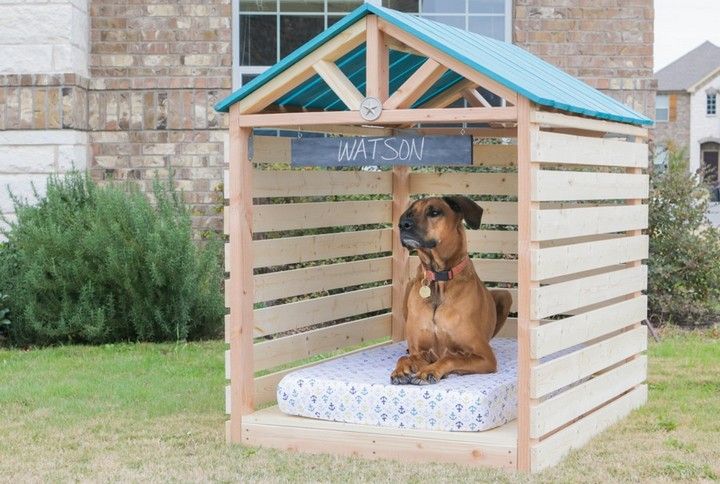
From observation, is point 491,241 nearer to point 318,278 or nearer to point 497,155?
point 497,155

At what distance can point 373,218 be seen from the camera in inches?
313

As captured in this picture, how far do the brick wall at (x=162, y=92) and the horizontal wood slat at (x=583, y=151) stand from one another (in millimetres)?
4935

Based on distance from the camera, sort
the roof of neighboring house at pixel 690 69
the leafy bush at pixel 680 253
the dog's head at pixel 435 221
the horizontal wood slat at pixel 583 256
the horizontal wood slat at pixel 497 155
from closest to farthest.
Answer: the horizontal wood slat at pixel 583 256, the dog's head at pixel 435 221, the horizontal wood slat at pixel 497 155, the leafy bush at pixel 680 253, the roof of neighboring house at pixel 690 69

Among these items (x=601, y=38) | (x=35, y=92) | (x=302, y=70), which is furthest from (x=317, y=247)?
(x=601, y=38)

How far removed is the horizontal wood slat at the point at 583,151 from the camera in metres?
5.63

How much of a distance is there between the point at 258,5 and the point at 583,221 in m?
6.02

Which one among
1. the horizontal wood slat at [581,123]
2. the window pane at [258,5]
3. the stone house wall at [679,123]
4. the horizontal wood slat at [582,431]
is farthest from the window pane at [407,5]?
the stone house wall at [679,123]

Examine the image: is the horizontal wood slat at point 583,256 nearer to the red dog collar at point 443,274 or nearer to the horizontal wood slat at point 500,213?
the red dog collar at point 443,274

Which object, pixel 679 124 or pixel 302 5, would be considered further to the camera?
pixel 679 124

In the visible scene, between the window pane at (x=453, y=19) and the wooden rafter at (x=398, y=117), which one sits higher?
the window pane at (x=453, y=19)

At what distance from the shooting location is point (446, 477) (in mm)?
5566

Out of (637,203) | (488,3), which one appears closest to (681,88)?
(488,3)

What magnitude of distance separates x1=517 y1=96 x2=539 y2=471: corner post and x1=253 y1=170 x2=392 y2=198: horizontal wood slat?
161 cm

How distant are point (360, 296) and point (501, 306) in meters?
0.91
